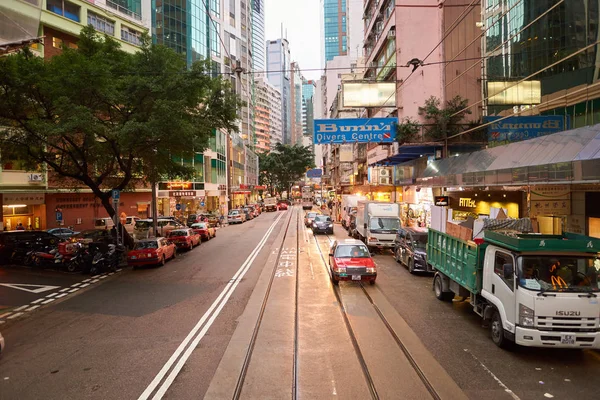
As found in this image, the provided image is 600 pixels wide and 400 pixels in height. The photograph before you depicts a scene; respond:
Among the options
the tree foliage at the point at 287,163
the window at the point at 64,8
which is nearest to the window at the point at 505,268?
the window at the point at 64,8

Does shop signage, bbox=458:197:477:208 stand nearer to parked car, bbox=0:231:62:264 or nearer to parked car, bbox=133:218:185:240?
parked car, bbox=133:218:185:240

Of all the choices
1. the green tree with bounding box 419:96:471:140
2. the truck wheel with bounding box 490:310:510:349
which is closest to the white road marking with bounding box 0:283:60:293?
the truck wheel with bounding box 490:310:510:349

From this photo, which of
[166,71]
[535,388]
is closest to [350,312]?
[535,388]

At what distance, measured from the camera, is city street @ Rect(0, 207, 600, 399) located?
22.5ft

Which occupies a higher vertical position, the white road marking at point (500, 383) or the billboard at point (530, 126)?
the billboard at point (530, 126)

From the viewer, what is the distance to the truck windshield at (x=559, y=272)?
797 centimetres

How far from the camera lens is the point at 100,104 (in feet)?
61.7

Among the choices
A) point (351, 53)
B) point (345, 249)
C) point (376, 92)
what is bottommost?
point (345, 249)

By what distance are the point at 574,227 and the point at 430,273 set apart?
Answer: 568 centimetres

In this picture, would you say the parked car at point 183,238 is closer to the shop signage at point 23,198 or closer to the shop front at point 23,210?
the shop front at point 23,210

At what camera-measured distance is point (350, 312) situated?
452 inches

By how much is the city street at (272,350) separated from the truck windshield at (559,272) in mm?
1482

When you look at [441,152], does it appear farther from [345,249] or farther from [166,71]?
[166,71]

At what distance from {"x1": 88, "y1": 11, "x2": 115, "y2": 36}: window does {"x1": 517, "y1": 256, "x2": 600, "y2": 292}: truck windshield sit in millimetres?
40702
